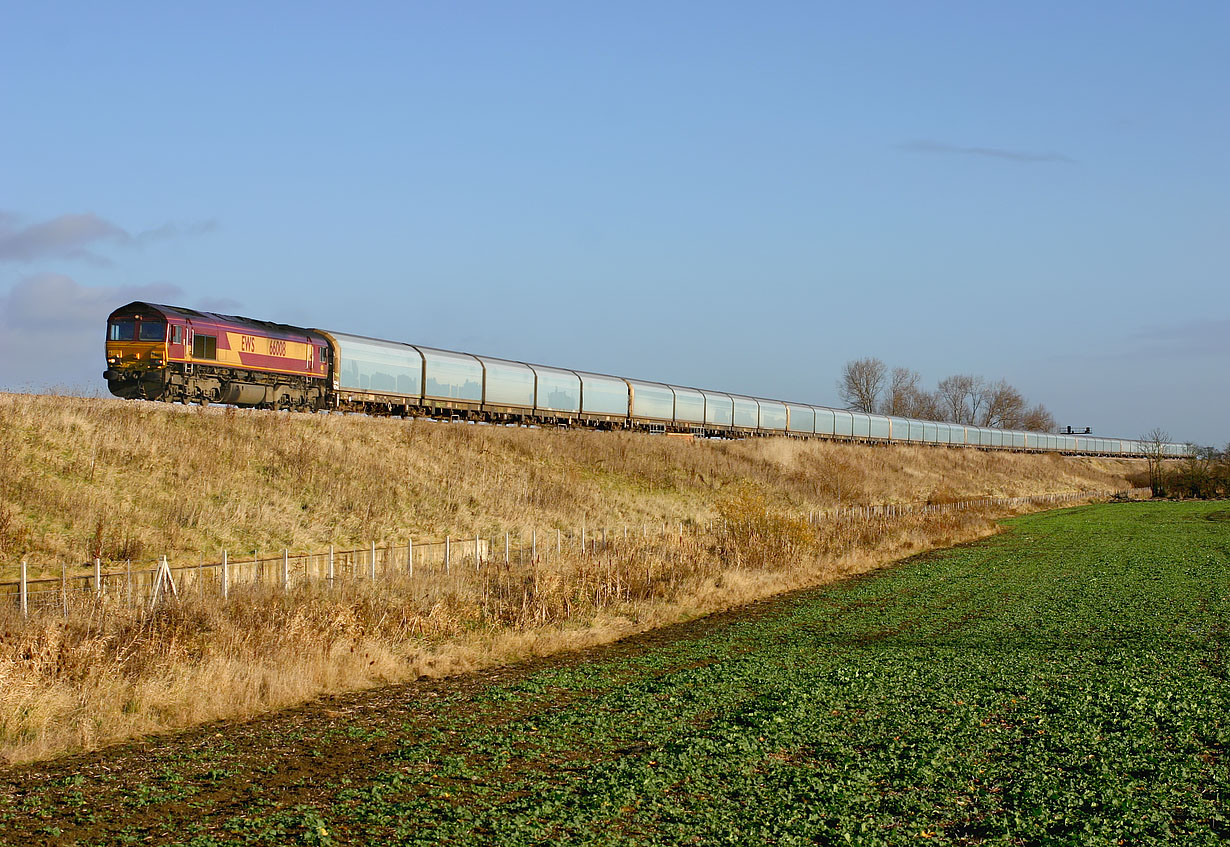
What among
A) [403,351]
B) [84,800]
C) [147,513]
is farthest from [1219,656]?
[403,351]

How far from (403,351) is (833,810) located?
1325 inches

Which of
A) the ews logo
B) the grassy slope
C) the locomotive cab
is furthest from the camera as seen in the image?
the ews logo

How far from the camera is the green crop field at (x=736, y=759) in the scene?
7.87 m

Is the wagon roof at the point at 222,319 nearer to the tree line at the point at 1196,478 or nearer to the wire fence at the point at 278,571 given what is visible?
the wire fence at the point at 278,571

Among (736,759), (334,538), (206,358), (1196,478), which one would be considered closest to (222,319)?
(206,358)

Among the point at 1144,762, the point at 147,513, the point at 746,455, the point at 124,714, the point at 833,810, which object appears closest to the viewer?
the point at 833,810

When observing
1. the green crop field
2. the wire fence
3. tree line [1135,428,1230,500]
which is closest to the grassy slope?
the wire fence

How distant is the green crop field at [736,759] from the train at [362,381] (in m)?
20.9

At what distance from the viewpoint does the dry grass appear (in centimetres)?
1223

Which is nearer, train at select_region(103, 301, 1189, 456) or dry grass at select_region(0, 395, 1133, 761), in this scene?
dry grass at select_region(0, 395, 1133, 761)

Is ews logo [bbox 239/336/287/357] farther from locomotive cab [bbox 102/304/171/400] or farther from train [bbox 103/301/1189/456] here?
locomotive cab [bbox 102/304/171/400]

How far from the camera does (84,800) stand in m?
8.65

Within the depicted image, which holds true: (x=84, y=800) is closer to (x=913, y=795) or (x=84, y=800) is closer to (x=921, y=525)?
(x=913, y=795)

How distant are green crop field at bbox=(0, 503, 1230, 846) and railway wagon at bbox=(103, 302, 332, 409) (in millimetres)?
20551
